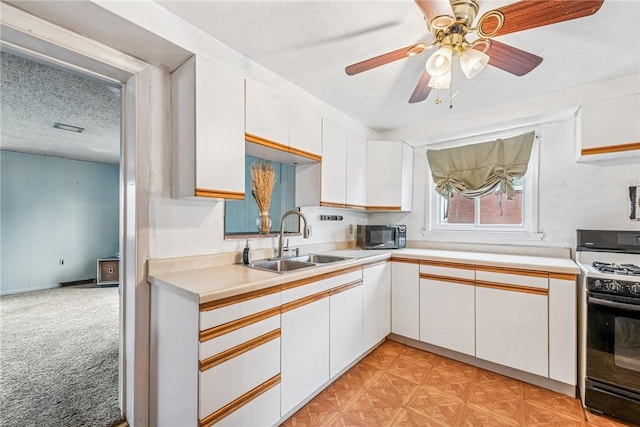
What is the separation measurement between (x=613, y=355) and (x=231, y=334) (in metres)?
2.33

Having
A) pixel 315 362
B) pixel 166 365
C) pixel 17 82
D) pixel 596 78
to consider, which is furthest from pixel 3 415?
pixel 596 78

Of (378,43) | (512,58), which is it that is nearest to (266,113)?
(378,43)

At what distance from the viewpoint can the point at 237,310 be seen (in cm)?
135

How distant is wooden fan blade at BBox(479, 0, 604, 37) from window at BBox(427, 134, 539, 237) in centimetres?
185

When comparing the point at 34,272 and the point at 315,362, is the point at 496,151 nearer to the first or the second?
the point at 315,362

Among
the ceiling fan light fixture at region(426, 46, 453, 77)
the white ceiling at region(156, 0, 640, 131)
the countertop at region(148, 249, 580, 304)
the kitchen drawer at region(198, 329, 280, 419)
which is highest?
the white ceiling at region(156, 0, 640, 131)

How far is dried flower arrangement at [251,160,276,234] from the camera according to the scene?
2.30m

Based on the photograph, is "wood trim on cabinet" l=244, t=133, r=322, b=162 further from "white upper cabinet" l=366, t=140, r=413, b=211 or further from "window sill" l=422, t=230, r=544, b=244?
"window sill" l=422, t=230, r=544, b=244

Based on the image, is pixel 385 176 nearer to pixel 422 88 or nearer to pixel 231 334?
pixel 422 88

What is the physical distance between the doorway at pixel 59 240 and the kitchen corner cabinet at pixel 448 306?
2402 millimetres

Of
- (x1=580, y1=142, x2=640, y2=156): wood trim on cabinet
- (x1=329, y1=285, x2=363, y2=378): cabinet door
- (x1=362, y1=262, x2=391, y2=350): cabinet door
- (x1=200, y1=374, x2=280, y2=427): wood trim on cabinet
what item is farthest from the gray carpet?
(x1=580, y1=142, x2=640, y2=156): wood trim on cabinet

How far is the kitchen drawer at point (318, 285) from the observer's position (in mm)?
1633

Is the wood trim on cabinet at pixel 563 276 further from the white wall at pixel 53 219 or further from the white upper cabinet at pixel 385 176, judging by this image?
the white wall at pixel 53 219

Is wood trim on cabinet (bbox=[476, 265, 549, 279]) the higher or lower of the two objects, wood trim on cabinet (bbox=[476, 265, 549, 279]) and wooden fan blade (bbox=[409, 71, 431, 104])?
the lower
